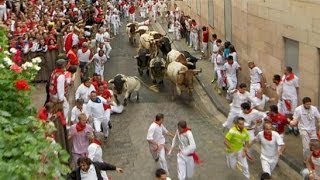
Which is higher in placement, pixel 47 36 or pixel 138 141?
pixel 47 36

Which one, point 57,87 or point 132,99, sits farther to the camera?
point 132,99

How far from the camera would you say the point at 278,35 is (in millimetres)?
17047

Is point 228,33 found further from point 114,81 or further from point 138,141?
point 138,141

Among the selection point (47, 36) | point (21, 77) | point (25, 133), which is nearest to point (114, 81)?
point (47, 36)

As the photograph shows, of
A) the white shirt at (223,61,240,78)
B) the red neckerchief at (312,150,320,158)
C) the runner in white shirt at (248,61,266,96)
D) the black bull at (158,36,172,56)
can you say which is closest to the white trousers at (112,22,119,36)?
the black bull at (158,36,172,56)

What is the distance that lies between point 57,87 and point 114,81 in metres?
4.53

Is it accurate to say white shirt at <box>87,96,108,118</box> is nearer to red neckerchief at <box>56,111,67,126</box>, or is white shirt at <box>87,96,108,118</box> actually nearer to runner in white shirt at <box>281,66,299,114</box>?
red neckerchief at <box>56,111,67,126</box>

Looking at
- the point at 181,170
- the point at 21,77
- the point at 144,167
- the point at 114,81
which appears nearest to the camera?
the point at 21,77

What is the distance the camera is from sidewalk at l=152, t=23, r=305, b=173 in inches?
525

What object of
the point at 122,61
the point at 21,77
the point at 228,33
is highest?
the point at 21,77

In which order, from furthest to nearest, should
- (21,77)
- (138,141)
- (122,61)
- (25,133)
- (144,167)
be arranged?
(122,61), (138,141), (144,167), (21,77), (25,133)

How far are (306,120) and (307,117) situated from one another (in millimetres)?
79

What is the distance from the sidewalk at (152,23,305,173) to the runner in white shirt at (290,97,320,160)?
0.54m

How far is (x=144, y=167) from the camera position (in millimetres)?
13781
